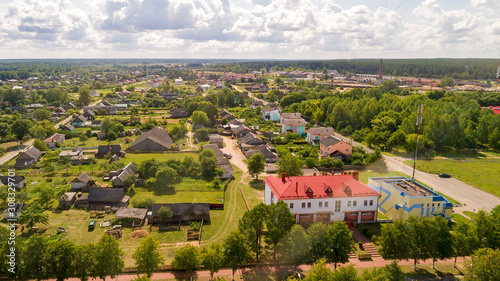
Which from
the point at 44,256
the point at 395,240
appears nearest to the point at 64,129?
the point at 44,256

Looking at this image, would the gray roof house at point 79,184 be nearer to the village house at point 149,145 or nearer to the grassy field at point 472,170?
the village house at point 149,145

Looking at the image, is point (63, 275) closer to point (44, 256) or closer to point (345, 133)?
point (44, 256)

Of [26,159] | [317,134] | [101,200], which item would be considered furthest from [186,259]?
[317,134]

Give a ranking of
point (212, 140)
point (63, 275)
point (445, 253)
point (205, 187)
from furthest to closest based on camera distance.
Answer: point (212, 140) → point (205, 187) → point (445, 253) → point (63, 275)

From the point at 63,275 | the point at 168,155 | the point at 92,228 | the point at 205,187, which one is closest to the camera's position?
the point at 63,275

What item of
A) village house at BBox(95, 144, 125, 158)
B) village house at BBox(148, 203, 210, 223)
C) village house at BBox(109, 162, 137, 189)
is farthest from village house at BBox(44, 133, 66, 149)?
village house at BBox(148, 203, 210, 223)

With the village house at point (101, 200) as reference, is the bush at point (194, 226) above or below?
below

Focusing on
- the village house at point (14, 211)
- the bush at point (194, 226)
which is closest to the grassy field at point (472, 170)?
the bush at point (194, 226)
